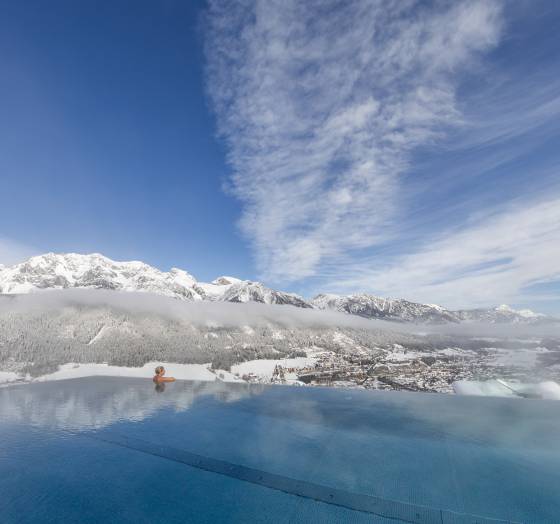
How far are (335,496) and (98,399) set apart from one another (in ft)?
96.5

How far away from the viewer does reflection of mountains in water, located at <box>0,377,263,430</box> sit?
24094 mm

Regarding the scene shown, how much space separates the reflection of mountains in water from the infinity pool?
34 centimetres

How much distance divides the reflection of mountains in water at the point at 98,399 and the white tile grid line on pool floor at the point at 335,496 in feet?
37.5

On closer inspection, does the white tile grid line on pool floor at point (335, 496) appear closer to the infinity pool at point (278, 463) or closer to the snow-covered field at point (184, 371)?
the infinity pool at point (278, 463)

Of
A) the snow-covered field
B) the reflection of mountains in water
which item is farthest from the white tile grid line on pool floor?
the snow-covered field

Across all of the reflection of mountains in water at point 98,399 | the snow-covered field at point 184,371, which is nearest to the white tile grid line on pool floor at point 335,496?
the reflection of mountains in water at point 98,399

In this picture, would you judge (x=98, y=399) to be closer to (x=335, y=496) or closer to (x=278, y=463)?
(x=278, y=463)

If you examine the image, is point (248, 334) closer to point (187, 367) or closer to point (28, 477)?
point (187, 367)

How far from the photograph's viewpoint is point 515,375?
185 ft

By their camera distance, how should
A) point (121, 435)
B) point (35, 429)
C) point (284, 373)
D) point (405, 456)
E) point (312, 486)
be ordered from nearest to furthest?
point (312, 486), point (405, 456), point (121, 435), point (35, 429), point (284, 373)

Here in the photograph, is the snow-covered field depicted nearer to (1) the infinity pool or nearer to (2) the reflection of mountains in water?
(2) the reflection of mountains in water

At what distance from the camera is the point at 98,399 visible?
31.8 metres

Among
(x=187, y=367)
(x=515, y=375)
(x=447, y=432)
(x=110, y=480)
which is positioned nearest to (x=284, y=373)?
(x=187, y=367)

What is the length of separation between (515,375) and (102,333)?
401 feet
